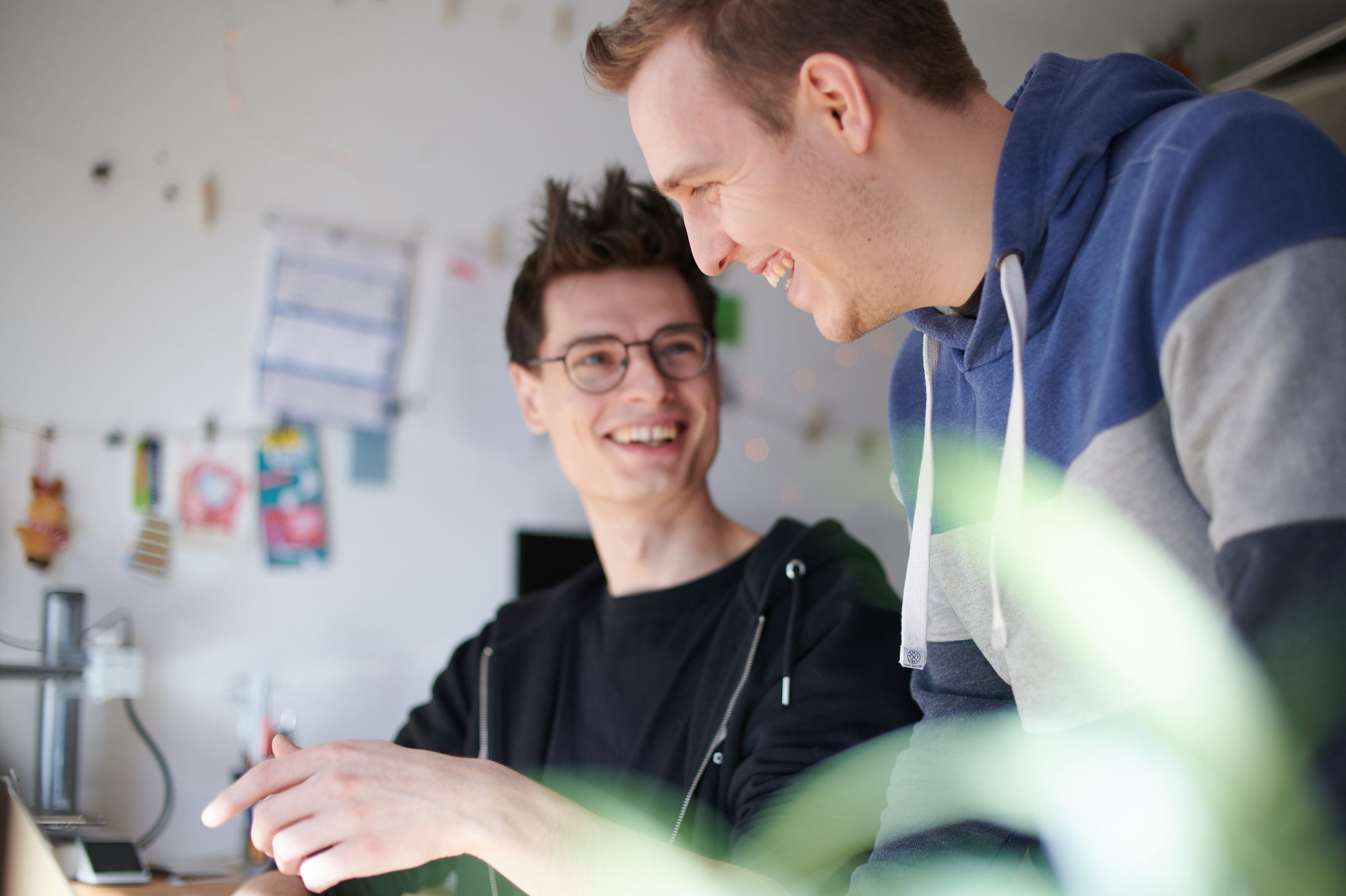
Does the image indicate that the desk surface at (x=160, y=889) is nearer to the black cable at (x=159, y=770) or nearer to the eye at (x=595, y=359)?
the black cable at (x=159, y=770)

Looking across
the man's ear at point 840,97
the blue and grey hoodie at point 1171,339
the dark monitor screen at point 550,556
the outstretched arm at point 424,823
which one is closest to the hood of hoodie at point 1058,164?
the blue and grey hoodie at point 1171,339

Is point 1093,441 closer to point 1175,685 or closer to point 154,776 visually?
point 1175,685

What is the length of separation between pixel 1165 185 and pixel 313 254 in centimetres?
178

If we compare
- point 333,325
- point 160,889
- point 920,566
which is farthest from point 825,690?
point 333,325

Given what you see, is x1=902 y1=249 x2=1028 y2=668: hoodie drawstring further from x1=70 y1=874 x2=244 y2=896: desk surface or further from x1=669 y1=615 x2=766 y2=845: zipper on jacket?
x1=70 y1=874 x2=244 y2=896: desk surface

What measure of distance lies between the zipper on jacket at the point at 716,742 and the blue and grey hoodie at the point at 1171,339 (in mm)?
428

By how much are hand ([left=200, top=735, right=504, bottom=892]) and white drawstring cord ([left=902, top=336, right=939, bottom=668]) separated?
15.1 inches

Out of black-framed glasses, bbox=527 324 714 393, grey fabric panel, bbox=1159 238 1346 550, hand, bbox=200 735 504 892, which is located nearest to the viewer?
grey fabric panel, bbox=1159 238 1346 550

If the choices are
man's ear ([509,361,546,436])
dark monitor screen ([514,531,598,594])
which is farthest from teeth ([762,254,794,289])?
dark monitor screen ([514,531,598,594])

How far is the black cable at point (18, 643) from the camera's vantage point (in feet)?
6.14

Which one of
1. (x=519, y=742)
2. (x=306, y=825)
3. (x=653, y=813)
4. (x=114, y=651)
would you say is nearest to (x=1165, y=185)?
(x=306, y=825)

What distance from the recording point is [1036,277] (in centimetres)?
84

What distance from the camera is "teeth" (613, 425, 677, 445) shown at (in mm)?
1647

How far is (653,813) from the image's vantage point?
4.54 ft
